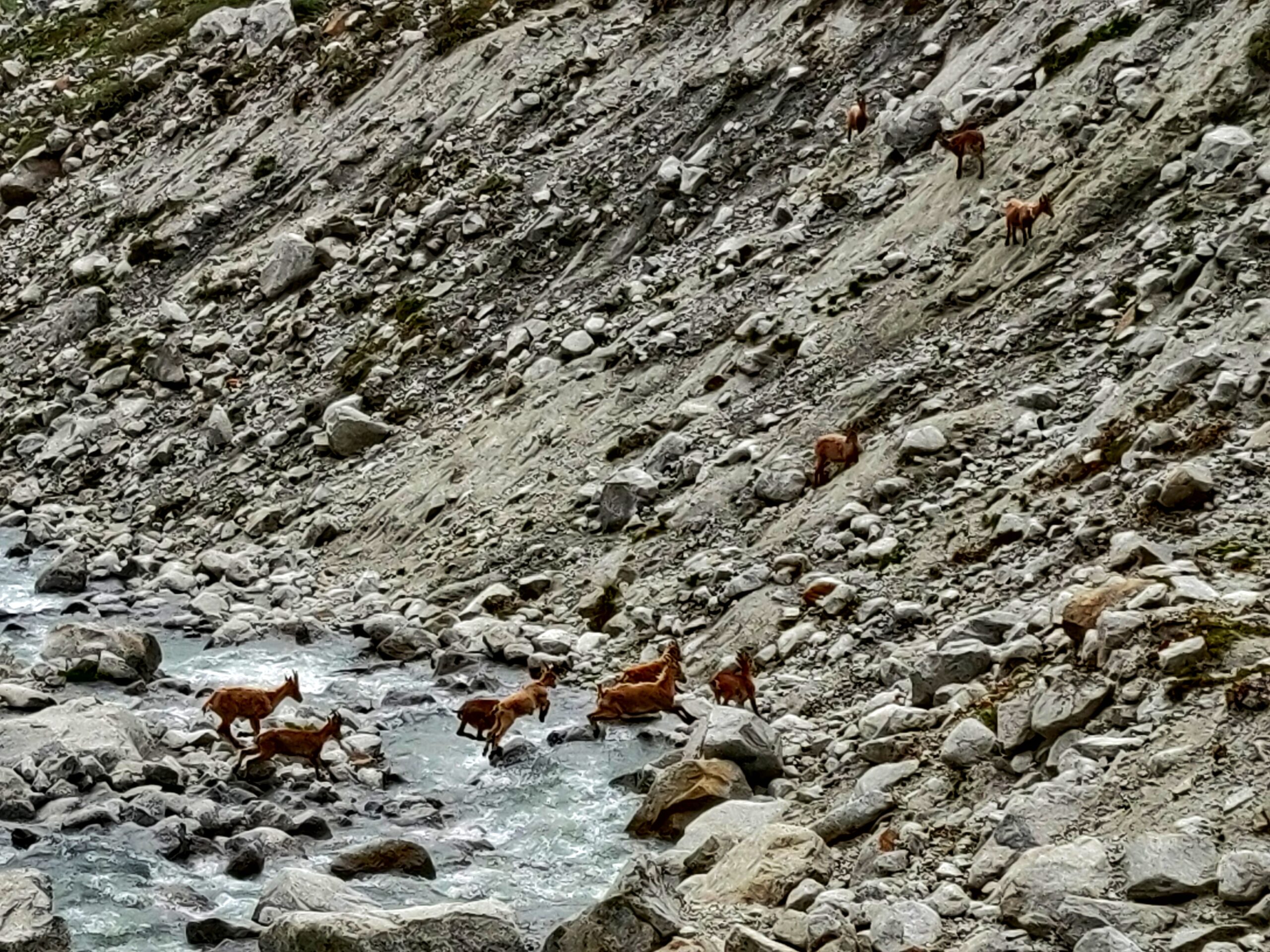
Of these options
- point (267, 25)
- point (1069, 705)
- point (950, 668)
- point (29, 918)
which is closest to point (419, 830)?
point (29, 918)

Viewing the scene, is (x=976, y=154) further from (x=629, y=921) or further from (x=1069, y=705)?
(x=629, y=921)

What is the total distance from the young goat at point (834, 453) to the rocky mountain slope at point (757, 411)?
24 centimetres

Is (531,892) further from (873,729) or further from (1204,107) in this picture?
(1204,107)

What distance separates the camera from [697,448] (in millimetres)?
19766

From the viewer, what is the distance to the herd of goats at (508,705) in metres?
14.6

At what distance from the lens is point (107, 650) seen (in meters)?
17.9

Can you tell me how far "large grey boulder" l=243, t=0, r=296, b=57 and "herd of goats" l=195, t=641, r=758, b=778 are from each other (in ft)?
77.1

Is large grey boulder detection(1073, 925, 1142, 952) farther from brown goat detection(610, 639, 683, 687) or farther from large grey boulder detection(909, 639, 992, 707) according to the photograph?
brown goat detection(610, 639, 683, 687)

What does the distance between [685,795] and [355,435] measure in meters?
12.2

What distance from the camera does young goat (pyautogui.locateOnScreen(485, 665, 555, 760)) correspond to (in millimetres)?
A: 15172

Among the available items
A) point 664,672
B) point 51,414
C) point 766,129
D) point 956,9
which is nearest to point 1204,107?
point 956,9

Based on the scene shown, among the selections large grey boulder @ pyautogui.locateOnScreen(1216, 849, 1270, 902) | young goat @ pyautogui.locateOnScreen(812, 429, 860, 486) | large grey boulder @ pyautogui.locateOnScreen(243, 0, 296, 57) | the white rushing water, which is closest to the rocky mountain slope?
large grey boulder @ pyautogui.locateOnScreen(1216, 849, 1270, 902)

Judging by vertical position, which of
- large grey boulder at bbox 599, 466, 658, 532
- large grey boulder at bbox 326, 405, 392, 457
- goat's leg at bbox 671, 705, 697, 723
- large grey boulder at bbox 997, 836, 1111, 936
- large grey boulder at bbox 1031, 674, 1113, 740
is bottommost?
goat's leg at bbox 671, 705, 697, 723

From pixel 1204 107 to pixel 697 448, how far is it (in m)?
7.19
